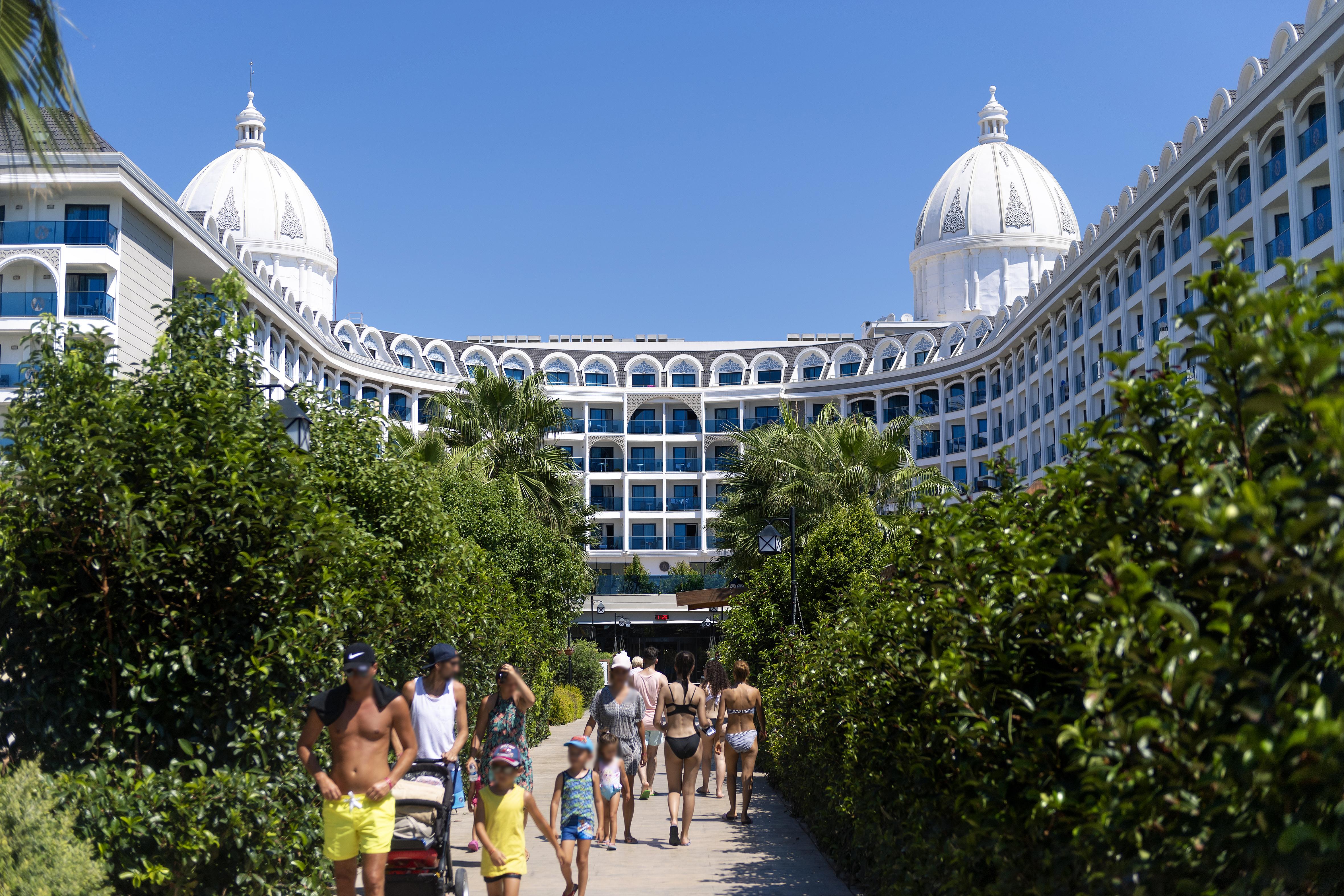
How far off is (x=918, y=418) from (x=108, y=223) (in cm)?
4318

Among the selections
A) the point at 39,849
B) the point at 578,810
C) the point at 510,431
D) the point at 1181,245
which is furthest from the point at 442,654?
the point at 1181,245

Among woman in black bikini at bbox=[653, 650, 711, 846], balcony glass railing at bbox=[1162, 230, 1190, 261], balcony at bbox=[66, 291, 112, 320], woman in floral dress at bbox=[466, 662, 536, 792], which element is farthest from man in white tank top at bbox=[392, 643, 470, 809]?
balcony glass railing at bbox=[1162, 230, 1190, 261]

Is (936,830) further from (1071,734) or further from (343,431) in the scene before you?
(343,431)

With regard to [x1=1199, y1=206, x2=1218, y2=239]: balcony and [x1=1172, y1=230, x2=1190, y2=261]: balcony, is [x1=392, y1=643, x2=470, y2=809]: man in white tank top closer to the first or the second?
[x1=1199, y1=206, x2=1218, y2=239]: balcony

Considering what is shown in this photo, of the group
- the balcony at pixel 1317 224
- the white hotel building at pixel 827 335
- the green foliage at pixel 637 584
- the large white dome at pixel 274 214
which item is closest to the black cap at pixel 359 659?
the white hotel building at pixel 827 335

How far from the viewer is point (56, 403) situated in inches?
258

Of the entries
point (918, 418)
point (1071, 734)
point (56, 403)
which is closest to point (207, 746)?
point (56, 403)

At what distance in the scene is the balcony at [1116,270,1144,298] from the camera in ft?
134

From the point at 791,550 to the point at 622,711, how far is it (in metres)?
9.22

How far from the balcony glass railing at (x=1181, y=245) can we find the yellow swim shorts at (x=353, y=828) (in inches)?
1433

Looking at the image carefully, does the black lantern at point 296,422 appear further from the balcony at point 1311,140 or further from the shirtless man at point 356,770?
the balcony at point 1311,140

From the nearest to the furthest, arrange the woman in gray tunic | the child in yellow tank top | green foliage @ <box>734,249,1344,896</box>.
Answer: green foliage @ <box>734,249,1344,896</box> → the child in yellow tank top → the woman in gray tunic

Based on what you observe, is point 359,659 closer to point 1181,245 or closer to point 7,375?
point 7,375

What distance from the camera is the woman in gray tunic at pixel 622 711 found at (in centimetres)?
1050
